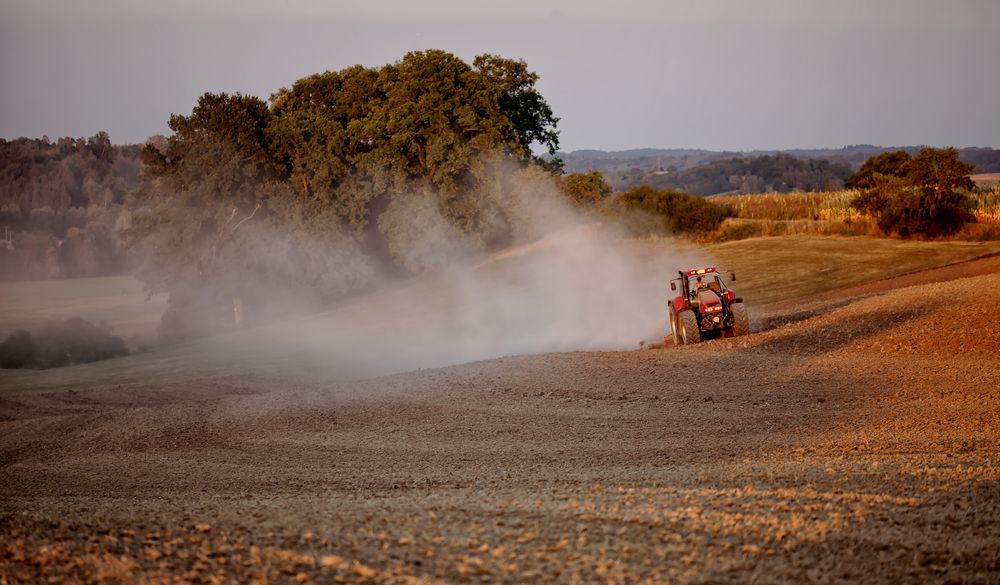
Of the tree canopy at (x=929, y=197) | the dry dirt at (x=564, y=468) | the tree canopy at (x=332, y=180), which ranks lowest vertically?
the dry dirt at (x=564, y=468)

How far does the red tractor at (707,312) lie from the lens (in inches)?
990

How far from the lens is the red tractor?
990 inches

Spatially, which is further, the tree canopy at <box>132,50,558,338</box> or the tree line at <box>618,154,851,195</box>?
the tree line at <box>618,154,851,195</box>

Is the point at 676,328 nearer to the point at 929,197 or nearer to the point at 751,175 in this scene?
the point at 929,197

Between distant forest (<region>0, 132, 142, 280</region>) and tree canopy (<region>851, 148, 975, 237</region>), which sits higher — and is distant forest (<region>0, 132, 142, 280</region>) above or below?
above

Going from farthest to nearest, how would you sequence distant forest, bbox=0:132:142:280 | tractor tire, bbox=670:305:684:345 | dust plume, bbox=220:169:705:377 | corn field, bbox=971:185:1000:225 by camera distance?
distant forest, bbox=0:132:142:280
corn field, bbox=971:185:1000:225
dust plume, bbox=220:169:705:377
tractor tire, bbox=670:305:684:345

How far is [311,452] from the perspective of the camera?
50.0ft

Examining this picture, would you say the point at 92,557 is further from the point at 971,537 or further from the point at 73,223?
the point at 73,223

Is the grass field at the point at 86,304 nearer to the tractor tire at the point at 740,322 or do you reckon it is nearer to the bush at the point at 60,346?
the bush at the point at 60,346

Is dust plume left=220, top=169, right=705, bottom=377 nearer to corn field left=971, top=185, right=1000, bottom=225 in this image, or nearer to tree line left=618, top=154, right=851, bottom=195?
corn field left=971, top=185, right=1000, bottom=225

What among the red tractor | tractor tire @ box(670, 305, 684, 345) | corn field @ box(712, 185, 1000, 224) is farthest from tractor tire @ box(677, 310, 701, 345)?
corn field @ box(712, 185, 1000, 224)

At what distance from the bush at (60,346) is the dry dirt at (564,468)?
51.9ft

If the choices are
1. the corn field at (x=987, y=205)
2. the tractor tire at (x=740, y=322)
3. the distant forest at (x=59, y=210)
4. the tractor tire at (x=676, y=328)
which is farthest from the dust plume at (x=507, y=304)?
the distant forest at (x=59, y=210)

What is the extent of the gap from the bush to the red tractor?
2832 cm
